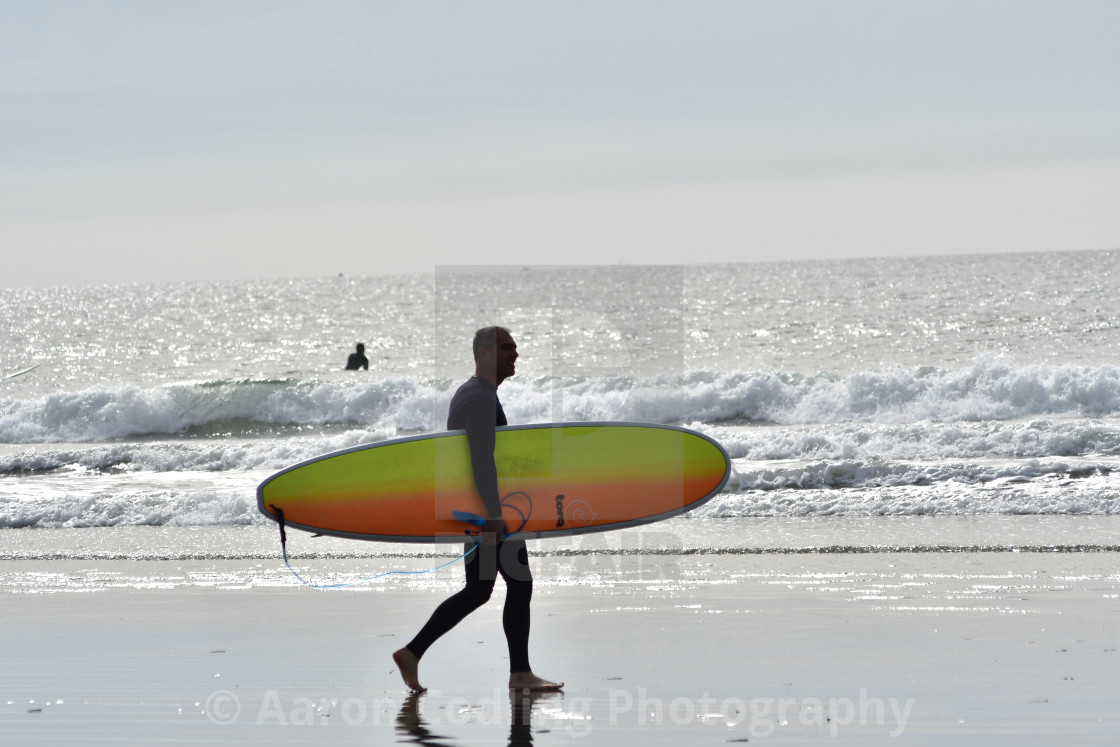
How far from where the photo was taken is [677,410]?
22.4m

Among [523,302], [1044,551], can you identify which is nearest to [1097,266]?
[523,302]

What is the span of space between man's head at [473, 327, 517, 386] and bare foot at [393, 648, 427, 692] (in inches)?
46.0

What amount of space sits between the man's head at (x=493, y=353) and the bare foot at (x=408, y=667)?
3.83 feet

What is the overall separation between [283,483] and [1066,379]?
17.9 m

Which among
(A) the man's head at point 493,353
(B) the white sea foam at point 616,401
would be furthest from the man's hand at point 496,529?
(B) the white sea foam at point 616,401

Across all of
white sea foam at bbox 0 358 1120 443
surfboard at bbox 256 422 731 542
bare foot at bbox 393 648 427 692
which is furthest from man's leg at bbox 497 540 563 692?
white sea foam at bbox 0 358 1120 443

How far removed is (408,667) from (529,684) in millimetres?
500

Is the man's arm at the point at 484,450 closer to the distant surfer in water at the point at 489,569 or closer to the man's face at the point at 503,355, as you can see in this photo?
the distant surfer in water at the point at 489,569

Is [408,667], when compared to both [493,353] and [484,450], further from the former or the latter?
[493,353]

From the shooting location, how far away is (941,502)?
10695 millimetres

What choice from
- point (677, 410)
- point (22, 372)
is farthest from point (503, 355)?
point (22, 372)

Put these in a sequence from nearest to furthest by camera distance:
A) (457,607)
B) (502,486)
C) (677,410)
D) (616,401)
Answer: (457,607), (502,486), (616,401), (677,410)

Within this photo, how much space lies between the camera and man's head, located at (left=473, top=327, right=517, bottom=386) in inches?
186

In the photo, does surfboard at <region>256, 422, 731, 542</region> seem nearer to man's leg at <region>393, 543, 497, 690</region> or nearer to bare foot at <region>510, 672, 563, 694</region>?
man's leg at <region>393, 543, 497, 690</region>
